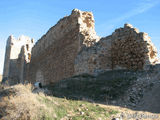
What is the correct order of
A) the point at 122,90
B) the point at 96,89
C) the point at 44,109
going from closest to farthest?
1. the point at 44,109
2. the point at 122,90
3. the point at 96,89

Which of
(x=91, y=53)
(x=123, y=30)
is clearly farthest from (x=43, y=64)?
(x=123, y=30)

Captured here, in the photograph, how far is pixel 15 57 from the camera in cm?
2488

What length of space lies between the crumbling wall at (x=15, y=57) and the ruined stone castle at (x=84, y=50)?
4.54 metres

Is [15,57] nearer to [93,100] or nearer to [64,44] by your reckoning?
[64,44]

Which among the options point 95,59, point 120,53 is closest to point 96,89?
point 95,59

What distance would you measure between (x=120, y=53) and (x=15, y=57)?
18107 mm

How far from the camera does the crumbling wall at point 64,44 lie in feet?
38.3

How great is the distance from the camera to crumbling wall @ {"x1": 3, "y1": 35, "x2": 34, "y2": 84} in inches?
927

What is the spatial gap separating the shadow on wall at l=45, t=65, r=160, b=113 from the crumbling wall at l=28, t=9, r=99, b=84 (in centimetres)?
364

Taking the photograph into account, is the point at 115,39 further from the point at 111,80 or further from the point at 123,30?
the point at 111,80

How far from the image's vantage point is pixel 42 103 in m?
5.12

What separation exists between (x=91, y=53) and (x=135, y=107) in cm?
467

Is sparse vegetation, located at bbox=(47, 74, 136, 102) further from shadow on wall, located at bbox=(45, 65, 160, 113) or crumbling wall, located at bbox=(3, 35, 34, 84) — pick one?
crumbling wall, located at bbox=(3, 35, 34, 84)

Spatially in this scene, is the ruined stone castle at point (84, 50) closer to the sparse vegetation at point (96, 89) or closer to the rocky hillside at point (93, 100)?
the rocky hillside at point (93, 100)
